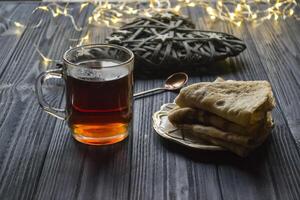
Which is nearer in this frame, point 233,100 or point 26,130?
point 233,100

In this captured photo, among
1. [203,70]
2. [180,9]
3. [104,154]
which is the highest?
[104,154]

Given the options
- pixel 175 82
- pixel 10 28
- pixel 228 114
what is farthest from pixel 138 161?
pixel 10 28

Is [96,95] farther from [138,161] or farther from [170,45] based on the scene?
[170,45]

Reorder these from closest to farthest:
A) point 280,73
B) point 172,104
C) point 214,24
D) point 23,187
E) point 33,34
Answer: point 23,187
point 172,104
point 280,73
point 33,34
point 214,24

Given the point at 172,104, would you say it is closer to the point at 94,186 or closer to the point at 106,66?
the point at 106,66

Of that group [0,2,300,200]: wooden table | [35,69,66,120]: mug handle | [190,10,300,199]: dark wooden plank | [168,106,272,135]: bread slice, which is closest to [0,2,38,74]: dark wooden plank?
[0,2,300,200]: wooden table

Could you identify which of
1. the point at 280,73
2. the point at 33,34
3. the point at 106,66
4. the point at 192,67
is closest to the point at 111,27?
Answer: the point at 33,34
